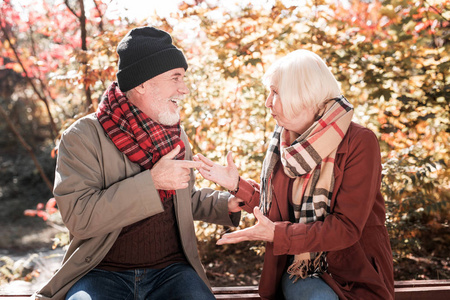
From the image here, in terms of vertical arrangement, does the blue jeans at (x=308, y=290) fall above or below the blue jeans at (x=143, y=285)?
below

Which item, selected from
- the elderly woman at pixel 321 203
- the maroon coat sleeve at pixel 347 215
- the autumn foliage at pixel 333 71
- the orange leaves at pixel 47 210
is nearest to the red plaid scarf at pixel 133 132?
the elderly woman at pixel 321 203

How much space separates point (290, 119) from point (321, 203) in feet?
1.50

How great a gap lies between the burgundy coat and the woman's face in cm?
21

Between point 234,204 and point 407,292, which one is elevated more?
point 234,204

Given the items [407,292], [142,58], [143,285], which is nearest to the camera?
[143,285]

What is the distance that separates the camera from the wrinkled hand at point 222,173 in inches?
96.2

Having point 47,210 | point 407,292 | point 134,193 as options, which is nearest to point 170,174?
point 134,193

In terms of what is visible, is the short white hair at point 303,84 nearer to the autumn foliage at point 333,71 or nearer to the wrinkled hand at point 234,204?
the wrinkled hand at point 234,204

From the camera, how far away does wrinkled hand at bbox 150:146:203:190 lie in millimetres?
2217

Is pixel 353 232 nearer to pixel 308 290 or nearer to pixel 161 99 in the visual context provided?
pixel 308 290

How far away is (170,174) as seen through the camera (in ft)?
7.28

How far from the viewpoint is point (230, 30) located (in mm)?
3855

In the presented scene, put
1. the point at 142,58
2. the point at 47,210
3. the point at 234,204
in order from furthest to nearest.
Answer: the point at 47,210
the point at 234,204
the point at 142,58

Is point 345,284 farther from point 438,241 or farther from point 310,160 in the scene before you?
point 438,241
